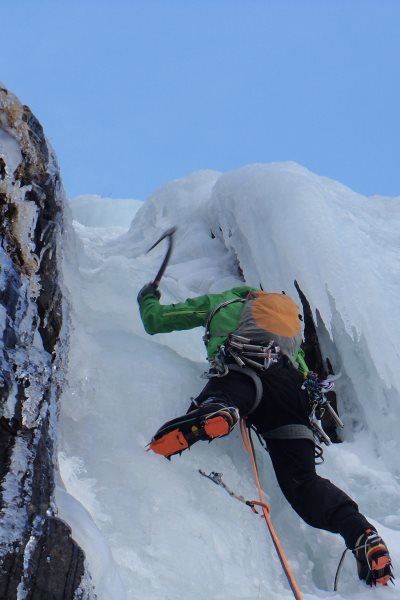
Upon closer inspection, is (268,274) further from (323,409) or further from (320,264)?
(323,409)

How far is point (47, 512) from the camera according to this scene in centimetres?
191

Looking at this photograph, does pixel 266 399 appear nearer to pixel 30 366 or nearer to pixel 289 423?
pixel 289 423

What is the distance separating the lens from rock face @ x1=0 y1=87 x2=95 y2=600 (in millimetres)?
1784

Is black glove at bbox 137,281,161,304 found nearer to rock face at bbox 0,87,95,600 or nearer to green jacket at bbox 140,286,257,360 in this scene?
green jacket at bbox 140,286,257,360

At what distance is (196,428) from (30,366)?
35.8 inches

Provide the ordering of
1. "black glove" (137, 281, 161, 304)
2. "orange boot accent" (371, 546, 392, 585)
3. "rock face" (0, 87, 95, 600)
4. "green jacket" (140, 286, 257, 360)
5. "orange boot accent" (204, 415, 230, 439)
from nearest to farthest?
"rock face" (0, 87, 95, 600) → "orange boot accent" (371, 546, 392, 585) → "orange boot accent" (204, 415, 230, 439) → "green jacket" (140, 286, 257, 360) → "black glove" (137, 281, 161, 304)

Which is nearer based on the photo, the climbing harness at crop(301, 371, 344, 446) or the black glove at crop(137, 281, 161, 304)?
the climbing harness at crop(301, 371, 344, 446)

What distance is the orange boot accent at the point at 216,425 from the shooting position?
274cm

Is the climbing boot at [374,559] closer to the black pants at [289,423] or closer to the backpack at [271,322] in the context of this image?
the black pants at [289,423]

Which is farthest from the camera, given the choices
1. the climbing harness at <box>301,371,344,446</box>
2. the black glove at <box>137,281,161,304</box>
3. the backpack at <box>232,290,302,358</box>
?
the black glove at <box>137,281,161,304</box>

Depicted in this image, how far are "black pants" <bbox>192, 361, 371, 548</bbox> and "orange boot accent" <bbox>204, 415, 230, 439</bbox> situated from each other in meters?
0.22

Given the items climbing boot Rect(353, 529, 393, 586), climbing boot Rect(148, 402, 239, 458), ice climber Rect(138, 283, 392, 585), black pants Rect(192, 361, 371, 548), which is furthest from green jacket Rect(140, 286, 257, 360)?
climbing boot Rect(353, 529, 393, 586)

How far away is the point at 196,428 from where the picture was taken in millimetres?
2764

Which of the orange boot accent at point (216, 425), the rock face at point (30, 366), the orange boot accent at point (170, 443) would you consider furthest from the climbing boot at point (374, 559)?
the rock face at point (30, 366)
